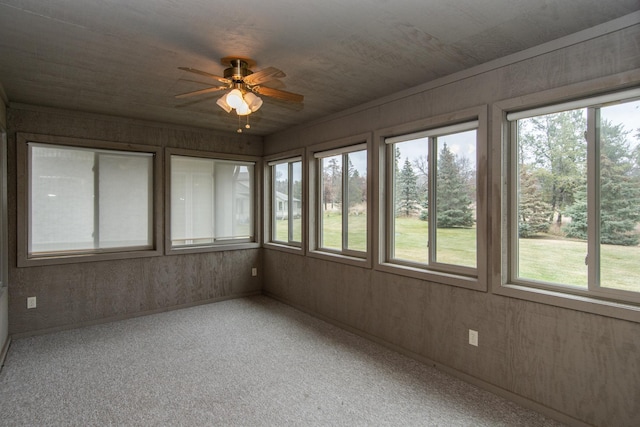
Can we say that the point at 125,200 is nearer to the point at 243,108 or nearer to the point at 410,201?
the point at 243,108

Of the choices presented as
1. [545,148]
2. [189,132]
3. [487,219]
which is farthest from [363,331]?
[189,132]

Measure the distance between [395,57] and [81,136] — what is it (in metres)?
3.70

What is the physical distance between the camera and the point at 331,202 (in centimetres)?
444

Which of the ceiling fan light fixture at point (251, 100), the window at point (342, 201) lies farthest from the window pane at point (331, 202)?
the ceiling fan light fixture at point (251, 100)

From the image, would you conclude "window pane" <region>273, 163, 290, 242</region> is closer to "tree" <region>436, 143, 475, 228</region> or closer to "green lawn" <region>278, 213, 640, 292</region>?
"green lawn" <region>278, 213, 640, 292</region>

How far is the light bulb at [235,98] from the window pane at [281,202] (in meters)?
2.71

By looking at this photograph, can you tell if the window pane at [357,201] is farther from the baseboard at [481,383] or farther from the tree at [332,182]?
the baseboard at [481,383]

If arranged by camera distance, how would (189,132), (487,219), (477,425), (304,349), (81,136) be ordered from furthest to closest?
(189,132) → (81,136) → (304,349) → (487,219) → (477,425)

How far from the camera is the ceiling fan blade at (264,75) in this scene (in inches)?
87.0

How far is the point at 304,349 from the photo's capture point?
134 inches

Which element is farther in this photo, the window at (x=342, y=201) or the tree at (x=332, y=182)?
the tree at (x=332, y=182)

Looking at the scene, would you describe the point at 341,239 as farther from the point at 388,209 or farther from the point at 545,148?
the point at 545,148

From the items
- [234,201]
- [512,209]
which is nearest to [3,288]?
[234,201]

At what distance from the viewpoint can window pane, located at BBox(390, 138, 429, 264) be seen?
332 centimetres
